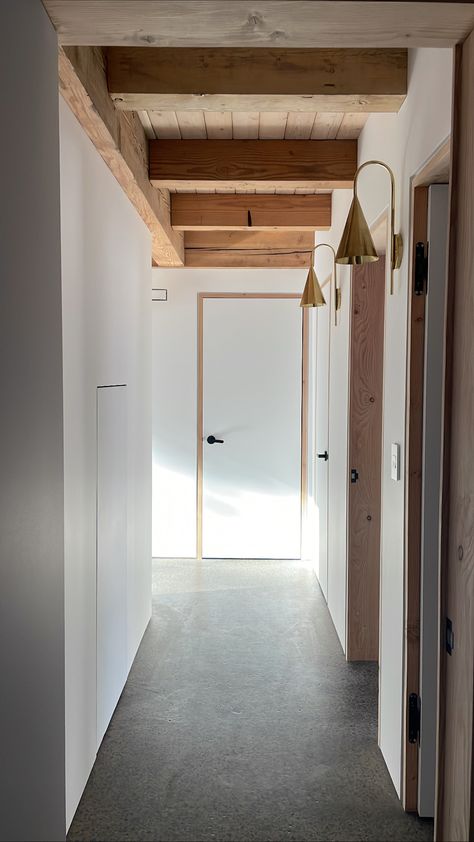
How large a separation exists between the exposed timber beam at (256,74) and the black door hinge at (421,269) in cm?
58

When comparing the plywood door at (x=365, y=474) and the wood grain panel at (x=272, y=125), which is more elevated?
the wood grain panel at (x=272, y=125)

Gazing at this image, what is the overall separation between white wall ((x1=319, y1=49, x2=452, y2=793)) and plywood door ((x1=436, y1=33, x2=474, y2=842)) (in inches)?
19.3

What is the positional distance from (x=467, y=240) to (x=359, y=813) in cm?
186

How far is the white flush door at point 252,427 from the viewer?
16.8 feet

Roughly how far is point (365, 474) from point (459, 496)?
1.94 m

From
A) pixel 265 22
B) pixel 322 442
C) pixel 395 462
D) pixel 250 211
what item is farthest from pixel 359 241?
pixel 322 442

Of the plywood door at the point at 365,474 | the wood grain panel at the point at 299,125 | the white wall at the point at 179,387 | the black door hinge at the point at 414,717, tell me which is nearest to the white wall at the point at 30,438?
the black door hinge at the point at 414,717

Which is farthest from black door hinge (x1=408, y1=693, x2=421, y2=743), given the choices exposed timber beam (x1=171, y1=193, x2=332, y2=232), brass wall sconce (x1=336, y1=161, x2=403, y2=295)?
exposed timber beam (x1=171, y1=193, x2=332, y2=232)

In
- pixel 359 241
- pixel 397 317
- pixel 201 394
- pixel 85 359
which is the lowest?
pixel 201 394

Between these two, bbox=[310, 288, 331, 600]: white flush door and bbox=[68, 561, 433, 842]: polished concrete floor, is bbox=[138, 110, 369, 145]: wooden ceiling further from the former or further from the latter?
bbox=[68, 561, 433, 842]: polished concrete floor

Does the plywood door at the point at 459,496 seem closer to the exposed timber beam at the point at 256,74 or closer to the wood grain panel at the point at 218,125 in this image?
the exposed timber beam at the point at 256,74

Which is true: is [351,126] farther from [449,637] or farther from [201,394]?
[201,394]

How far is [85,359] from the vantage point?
2213 millimetres

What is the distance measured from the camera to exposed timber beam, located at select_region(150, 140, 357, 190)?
2.99 m
